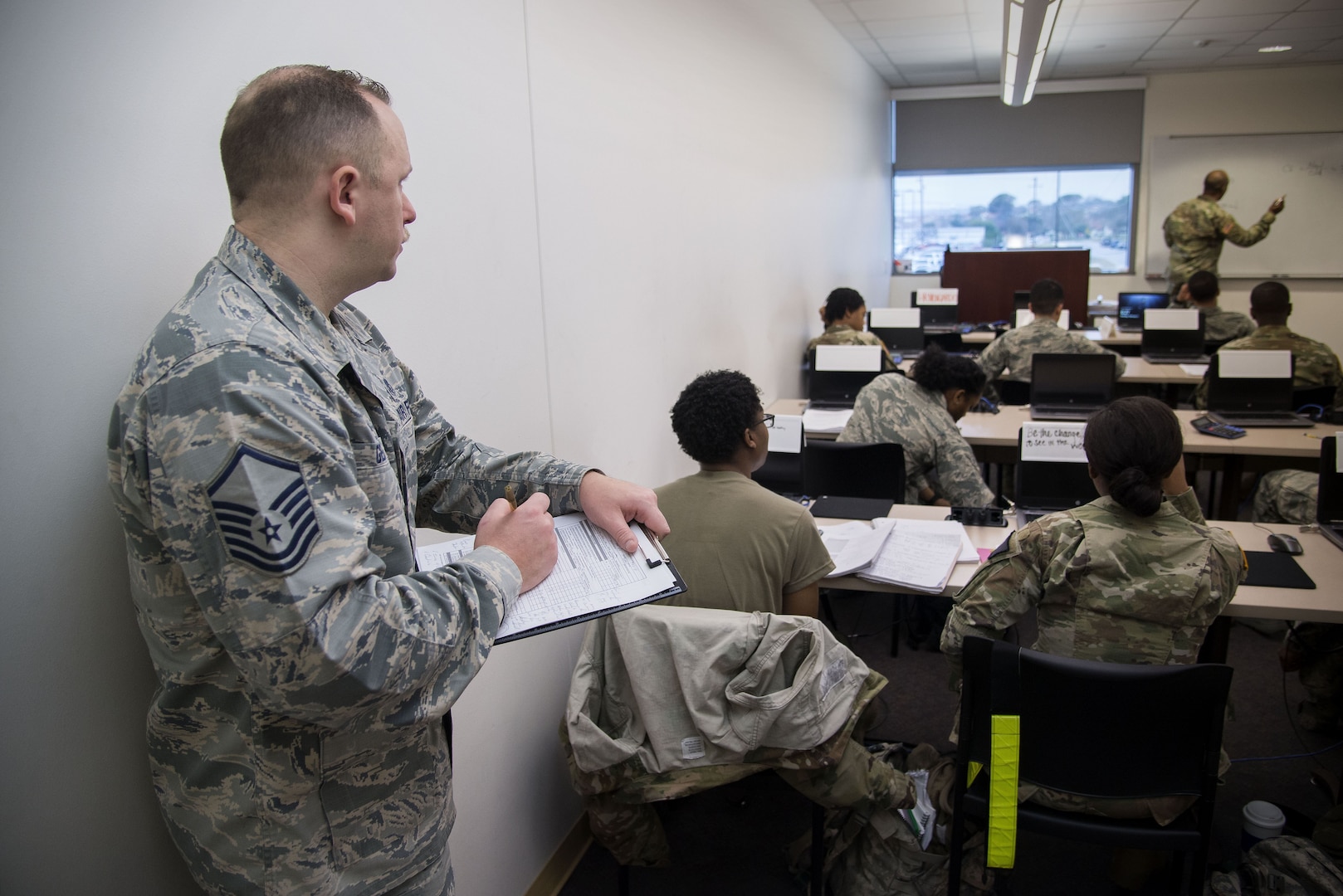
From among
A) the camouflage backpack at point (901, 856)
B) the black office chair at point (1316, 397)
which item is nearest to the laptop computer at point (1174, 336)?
the black office chair at point (1316, 397)

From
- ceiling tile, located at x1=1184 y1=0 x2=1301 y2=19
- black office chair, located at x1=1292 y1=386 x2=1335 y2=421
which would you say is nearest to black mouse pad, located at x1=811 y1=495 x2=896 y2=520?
black office chair, located at x1=1292 y1=386 x2=1335 y2=421

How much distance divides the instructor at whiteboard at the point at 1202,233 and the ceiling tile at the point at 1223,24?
1.31 metres

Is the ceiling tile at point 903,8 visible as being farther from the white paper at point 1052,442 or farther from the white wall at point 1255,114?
the white paper at point 1052,442

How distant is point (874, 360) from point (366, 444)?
12.4 ft

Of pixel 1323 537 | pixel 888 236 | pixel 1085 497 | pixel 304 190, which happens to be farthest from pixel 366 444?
pixel 888 236

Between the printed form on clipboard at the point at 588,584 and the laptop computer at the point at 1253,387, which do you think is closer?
the printed form on clipboard at the point at 588,584

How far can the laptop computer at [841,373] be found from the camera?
4391 millimetres

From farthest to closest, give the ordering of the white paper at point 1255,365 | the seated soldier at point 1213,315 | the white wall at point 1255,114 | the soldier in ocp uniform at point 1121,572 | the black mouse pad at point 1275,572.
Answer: the white wall at point 1255,114 < the seated soldier at point 1213,315 < the white paper at point 1255,365 < the black mouse pad at point 1275,572 < the soldier in ocp uniform at point 1121,572

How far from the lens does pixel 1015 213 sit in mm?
9992

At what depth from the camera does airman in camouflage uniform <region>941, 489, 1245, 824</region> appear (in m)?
1.68

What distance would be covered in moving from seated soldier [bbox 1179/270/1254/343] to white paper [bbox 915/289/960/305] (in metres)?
1.69

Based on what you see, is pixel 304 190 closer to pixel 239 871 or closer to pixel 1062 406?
pixel 239 871

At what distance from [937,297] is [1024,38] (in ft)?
9.22

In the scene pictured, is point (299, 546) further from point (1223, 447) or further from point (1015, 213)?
point (1015, 213)
